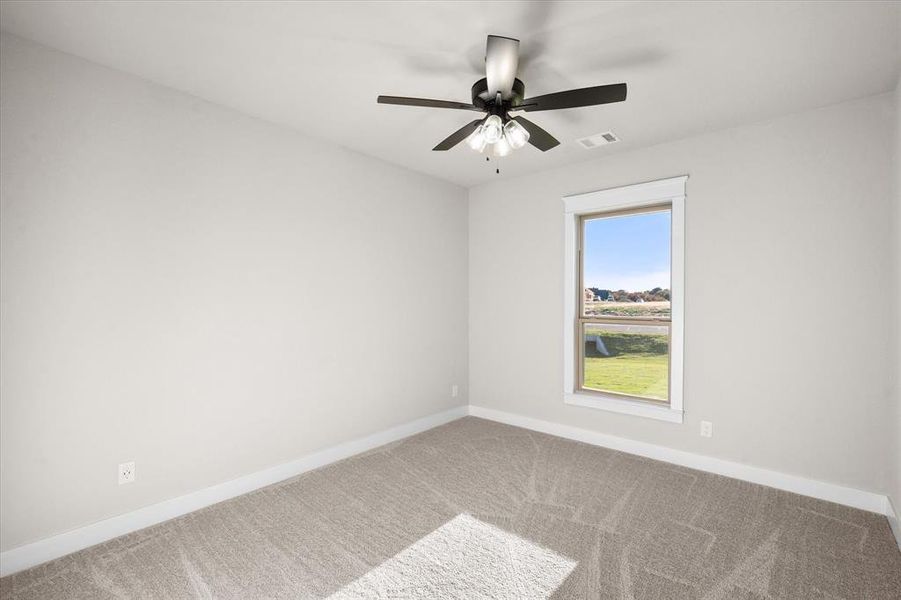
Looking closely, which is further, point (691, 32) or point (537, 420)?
point (537, 420)

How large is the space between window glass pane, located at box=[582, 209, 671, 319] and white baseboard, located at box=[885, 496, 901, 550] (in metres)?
1.80

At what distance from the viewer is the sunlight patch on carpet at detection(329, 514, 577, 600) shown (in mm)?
Answer: 2025

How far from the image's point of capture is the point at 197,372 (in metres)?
2.85

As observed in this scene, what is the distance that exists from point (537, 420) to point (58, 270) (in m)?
3.97

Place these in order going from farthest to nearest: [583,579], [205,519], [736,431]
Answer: [736,431] < [205,519] < [583,579]

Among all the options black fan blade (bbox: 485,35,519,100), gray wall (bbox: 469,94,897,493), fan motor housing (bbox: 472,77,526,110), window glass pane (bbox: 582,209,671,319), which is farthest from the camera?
window glass pane (bbox: 582,209,671,319)

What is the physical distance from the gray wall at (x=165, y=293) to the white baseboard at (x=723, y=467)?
5.46 feet

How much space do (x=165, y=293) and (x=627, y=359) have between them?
12.7 feet

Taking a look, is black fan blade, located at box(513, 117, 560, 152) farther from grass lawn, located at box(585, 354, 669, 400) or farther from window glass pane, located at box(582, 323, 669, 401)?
grass lawn, located at box(585, 354, 669, 400)

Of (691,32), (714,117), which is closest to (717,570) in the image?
(691,32)

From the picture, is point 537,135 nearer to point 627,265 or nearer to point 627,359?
point 627,265

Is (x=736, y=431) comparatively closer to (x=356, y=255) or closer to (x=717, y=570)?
(x=717, y=570)

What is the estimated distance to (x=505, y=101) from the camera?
2295mm

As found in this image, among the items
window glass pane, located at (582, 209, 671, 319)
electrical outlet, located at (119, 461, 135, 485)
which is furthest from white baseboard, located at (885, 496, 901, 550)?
electrical outlet, located at (119, 461, 135, 485)
